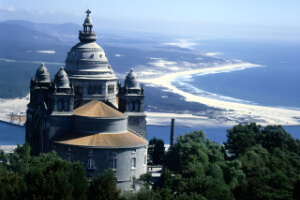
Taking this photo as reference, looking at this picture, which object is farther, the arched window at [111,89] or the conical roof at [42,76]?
the conical roof at [42,76]

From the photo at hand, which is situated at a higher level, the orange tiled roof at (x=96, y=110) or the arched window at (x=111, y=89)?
the arched window at (x=111, y=89)

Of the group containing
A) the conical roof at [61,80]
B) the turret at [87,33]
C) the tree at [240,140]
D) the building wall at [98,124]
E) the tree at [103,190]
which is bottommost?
the tree at [103,190]

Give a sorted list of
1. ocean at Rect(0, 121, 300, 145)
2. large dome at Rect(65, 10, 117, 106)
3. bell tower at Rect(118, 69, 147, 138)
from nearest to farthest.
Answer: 1. large dome at Rect(65, 10, 117, 106)
2. bell tower at Rect(118, 69, 147, 138)
3. ocean at Rect(0, 121, 300, 145)

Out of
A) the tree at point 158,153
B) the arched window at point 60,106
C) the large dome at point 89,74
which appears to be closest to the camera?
the arched window at point 60,106

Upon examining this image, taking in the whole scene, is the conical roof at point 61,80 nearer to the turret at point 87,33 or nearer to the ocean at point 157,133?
the turret at point 87,33

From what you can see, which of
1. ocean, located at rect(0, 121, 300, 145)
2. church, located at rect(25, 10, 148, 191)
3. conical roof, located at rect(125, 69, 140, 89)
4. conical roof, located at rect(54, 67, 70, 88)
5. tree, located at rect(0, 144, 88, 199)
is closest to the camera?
tree, located at rect(0, 144, 88, 199)

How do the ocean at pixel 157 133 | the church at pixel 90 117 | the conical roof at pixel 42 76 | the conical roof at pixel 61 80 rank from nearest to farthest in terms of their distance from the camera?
the church at pixel 90 117, the conical roof at pixel 61 80, the conical roof at pixel 42 76, the ocean at pixel 157 133

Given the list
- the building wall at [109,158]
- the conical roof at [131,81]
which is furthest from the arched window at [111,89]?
the building wall at [109,158]

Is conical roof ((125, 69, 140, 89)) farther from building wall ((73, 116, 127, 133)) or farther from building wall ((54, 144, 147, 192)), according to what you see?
building wall ((54, 144, 147, 192))

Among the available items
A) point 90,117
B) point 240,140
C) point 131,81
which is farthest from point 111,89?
point 240,140

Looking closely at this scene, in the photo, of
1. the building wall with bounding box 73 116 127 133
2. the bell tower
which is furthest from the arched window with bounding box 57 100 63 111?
the bell tower
